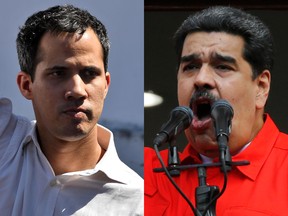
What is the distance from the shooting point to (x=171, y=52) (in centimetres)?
305

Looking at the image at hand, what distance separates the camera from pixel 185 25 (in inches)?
118

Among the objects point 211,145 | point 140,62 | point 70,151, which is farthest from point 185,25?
point 70,151

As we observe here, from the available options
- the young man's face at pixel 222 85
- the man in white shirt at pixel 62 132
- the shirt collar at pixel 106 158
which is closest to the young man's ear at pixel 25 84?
the man in white shirt at pixel 62 132

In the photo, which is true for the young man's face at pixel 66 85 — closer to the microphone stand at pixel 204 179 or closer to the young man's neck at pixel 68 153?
the young man's neck at pixel 68 153

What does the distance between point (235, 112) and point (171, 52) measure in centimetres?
45

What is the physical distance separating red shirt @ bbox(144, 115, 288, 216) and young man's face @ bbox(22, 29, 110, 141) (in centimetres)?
40

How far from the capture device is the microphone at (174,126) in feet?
6.89

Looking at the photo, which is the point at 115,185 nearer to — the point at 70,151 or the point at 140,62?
the point at 70,151

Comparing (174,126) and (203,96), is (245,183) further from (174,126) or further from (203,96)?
(174,126)

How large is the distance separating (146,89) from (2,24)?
741mm

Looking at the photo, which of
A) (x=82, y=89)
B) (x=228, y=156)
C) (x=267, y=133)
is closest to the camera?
(x=228, y=156)

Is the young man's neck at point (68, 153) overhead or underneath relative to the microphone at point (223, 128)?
underneath

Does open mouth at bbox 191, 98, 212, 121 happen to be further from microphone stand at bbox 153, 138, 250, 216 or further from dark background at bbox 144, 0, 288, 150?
microphone stand at bbox 153, 138, 250, 216

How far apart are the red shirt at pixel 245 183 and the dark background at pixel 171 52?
0.41ft
